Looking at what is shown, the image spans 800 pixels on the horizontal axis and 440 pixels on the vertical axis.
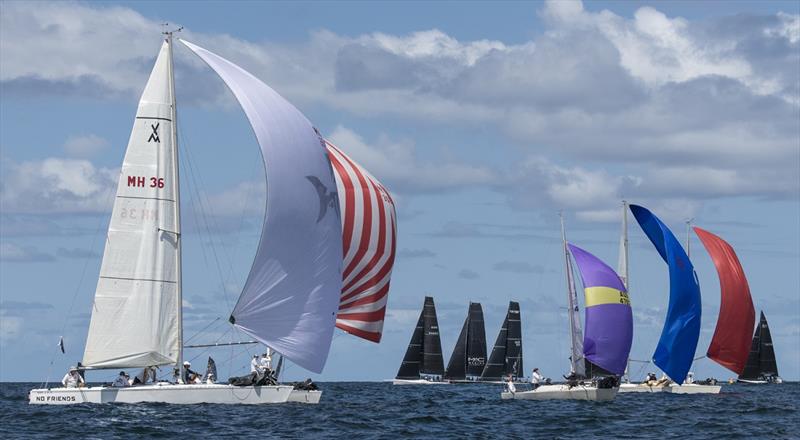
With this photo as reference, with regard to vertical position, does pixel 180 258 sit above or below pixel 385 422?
above

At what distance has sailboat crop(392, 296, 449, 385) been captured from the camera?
10656 centimetres

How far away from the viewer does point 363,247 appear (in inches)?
1770

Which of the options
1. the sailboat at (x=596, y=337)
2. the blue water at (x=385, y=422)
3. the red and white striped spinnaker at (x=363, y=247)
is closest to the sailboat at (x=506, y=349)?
the sailboat at (x=596, y=337)

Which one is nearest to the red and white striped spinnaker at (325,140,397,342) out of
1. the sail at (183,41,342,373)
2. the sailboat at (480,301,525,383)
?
the sail at (183,41,342,373)

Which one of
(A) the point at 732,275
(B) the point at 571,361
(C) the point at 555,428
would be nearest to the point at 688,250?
(A) the point at 732,275

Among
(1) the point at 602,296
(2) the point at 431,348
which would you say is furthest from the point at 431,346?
(1) the point at 602,296

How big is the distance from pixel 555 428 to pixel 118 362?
1349cm

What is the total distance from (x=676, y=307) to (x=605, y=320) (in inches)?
368

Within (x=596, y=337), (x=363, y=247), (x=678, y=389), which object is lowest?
(x=678, y=389)

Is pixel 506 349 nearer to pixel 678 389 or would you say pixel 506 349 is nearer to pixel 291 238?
pixel 678 389

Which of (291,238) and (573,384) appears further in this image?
(573,384)

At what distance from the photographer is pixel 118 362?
4297 cm

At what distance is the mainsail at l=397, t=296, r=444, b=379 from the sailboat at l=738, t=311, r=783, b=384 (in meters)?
23.4

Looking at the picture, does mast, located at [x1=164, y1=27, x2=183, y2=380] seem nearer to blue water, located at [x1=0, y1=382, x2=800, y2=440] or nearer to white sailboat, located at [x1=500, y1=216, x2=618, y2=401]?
blue water, located at [x1=0, y1=382, x2=800, y2=440]
